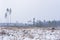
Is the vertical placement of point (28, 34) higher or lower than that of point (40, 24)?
lower

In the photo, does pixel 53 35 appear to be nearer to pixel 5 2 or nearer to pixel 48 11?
pixel 48 11

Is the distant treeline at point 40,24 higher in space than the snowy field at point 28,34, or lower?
higher

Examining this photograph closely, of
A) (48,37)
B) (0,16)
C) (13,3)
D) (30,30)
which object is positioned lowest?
(48,37)

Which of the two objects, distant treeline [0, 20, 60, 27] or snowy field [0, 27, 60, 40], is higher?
distant treeline [0, 20, 60, 27]

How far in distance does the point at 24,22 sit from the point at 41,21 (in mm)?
296

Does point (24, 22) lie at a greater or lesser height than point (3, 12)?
lesser

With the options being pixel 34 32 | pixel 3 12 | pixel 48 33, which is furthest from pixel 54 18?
pixel 3 12

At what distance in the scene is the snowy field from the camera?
165cm

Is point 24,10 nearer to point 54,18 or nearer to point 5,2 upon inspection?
point 5,2

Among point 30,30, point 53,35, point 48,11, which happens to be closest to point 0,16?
point 30,30

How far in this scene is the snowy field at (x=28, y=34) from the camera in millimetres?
1648

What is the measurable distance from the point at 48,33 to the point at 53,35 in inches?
3.5

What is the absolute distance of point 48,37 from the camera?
165cm

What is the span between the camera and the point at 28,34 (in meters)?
1.68
